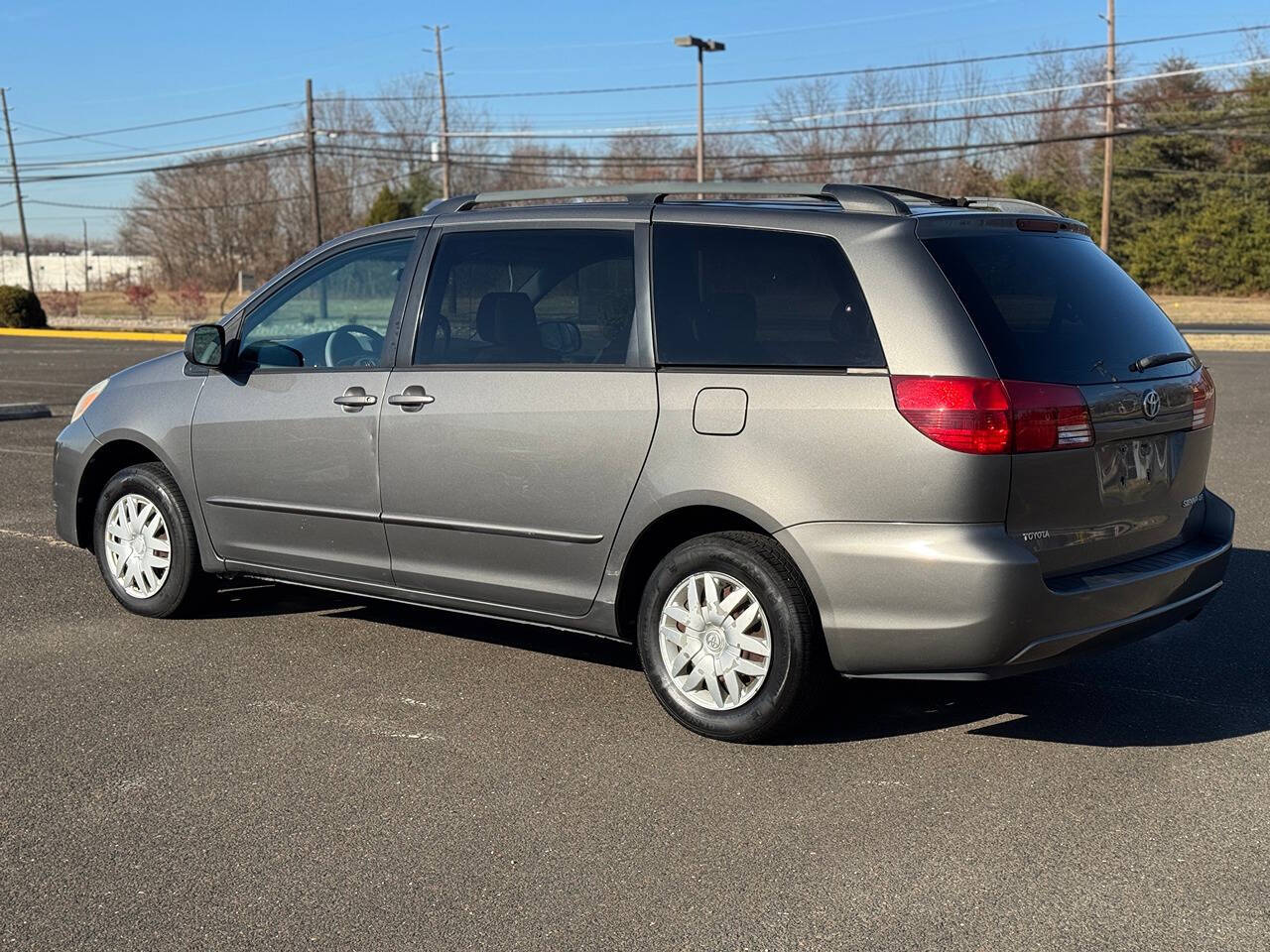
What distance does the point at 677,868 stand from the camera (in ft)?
12.3

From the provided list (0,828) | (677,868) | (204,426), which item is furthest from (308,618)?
(677,868)

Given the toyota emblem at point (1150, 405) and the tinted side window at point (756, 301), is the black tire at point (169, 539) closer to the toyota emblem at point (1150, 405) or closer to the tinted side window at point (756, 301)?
the tinted side window at point (756, 301)

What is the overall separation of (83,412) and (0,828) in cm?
307

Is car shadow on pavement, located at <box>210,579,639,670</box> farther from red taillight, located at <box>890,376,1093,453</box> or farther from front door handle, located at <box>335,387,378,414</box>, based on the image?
red taillight, located at <box>890,376,1093,453</box>

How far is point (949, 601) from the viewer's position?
430 cm

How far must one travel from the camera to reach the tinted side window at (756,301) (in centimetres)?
456

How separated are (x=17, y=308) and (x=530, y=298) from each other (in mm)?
36051

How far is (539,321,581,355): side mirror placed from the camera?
518cm

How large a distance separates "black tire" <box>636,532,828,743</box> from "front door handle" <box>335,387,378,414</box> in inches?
58.7

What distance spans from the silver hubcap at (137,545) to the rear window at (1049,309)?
3842mm

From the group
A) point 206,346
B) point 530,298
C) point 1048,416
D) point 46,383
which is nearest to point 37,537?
point 206,346

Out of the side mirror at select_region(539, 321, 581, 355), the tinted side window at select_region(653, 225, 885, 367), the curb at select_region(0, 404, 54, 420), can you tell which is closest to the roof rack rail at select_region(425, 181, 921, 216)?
the tinted side window at select_region(653, 225, 885, 367)

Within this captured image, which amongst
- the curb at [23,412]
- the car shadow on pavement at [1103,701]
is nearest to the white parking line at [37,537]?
the car shadow on pavement at [1103,701]

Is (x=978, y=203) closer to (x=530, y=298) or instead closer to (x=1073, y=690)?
(x=530, y=298)
